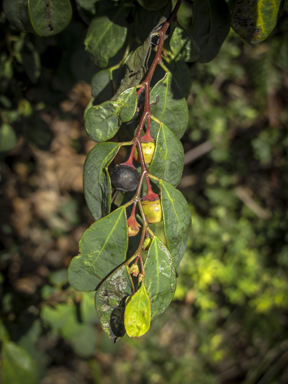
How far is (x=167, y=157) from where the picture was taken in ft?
1.89

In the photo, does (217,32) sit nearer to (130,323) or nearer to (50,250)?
(130,323)

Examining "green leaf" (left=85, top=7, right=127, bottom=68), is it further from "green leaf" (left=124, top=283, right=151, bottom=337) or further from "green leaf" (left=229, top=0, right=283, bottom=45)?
"green leaf" (left=124, top=283, right=151, bottom=337)

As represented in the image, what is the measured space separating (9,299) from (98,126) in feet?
3.98

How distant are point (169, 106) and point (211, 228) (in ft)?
5.61

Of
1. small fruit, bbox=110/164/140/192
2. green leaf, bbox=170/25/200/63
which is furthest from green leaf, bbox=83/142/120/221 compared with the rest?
green leaf, bbox=170/25/200/63

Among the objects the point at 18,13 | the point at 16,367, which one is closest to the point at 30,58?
the point at 18,13

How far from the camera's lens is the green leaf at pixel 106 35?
2.19 ft

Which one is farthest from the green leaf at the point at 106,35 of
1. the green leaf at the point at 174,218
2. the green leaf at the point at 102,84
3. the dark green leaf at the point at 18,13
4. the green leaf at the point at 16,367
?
the green leaf at the point at 16,367

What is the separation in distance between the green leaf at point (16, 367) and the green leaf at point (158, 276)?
2.92 feet

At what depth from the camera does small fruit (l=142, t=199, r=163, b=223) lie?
56cm

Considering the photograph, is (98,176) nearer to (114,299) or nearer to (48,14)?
(114,299)

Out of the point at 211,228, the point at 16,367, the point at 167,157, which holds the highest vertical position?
the point at 167,157

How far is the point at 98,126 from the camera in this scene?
0.57m

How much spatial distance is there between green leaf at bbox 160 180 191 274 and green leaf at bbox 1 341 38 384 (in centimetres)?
94
